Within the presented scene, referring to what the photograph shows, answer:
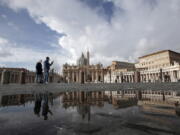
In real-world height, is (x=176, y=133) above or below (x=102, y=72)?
below

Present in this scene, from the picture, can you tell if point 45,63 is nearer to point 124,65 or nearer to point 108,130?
point 108,130

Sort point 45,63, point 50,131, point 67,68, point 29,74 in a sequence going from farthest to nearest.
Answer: point 67,68, point 29,74, point 45,63, point 50,131

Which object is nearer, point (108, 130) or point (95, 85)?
point (108, 130)

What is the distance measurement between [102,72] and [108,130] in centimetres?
11279

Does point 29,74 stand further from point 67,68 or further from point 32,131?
point 32,131

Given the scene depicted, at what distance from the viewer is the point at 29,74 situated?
97.2 meters

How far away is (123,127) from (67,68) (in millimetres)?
Answer: 113937

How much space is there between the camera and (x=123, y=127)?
→ 2.76m

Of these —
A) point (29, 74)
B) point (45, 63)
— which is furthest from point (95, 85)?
point (29, 74)

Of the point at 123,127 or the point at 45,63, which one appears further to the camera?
the point at 45,63

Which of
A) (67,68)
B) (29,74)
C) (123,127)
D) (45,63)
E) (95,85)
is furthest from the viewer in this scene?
(67,68)

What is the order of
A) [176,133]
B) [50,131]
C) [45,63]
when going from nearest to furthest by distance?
[176,133], [50,131], [45,63]

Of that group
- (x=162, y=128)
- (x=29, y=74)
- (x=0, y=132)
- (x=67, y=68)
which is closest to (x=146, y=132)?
(x=162, y=128)

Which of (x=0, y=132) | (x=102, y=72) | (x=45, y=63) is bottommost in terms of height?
(x=0, y=132)
